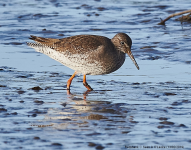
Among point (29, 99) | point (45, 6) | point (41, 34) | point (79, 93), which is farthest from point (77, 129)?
point (45, 6)

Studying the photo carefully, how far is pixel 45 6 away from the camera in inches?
829

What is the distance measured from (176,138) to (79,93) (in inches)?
127

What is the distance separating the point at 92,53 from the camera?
8945 millimetres

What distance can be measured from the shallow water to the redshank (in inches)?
15.3

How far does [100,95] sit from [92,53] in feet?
3.04

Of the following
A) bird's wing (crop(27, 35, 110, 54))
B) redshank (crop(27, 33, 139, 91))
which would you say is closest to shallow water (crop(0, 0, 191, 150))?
redshank (crop(27, 33, 139, 91))

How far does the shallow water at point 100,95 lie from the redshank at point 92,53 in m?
0.39

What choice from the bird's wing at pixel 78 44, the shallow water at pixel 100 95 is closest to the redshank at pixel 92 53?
the bird's wing at pixel 78 44

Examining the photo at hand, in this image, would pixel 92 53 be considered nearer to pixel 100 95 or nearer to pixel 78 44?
pixel 78 44

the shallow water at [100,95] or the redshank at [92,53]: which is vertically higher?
the redshank at [92,53]

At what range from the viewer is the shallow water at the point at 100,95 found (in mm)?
5961

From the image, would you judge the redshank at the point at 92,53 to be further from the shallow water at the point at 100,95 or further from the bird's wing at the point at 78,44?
the shallow water at the point at 100,95

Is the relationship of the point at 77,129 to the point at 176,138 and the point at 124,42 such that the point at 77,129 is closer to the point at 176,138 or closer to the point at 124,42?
the point at 176,138

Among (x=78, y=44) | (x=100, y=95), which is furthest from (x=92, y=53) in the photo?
(x=100, y=95)
